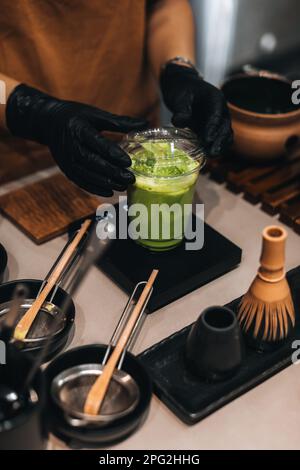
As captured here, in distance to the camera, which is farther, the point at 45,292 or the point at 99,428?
the point at 45,292

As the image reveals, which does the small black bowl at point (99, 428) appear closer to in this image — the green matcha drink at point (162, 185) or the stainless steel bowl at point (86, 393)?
the stainless steel bowl at point (86, 393)

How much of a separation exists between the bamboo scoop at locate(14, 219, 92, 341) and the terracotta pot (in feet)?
1.94

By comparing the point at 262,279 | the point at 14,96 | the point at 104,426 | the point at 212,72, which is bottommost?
the point at 212,72

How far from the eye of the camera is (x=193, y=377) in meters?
1.21

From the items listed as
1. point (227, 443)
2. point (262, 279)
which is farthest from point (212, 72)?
point (227, 443)

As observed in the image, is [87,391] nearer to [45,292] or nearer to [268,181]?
[45,292]

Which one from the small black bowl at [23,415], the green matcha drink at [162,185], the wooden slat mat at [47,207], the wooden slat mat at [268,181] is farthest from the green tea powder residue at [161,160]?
the small black bowl at [23,415]

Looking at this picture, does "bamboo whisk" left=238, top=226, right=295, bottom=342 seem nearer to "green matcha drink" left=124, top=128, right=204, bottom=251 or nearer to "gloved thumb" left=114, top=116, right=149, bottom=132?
"green matcha drink" left=124, top=128, right=204, bottom=251

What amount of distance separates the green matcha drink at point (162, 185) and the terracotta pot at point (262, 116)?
1.15ft

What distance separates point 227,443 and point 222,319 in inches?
8.8

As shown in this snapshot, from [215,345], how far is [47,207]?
→ 29.1 inches

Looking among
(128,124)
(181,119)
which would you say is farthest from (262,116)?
(128,124)
